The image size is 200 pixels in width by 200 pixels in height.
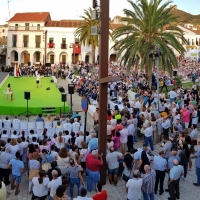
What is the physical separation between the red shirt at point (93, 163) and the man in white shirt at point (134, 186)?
1458 millimetres

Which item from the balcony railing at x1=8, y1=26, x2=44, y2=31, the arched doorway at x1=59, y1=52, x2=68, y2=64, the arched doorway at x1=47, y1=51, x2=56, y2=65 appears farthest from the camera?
the arched doorway at x1=59, y1=52, x2=68, y2=64

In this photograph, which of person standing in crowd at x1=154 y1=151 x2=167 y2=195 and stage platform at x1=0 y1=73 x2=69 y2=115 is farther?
stage platform at x1=0 y1=73 x2=69 y2=115

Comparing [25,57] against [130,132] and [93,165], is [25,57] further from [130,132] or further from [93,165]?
[93,165]

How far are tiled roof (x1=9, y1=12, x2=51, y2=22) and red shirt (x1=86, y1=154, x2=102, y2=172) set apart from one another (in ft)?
188

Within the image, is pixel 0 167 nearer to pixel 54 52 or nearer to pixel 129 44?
pixel 129 44

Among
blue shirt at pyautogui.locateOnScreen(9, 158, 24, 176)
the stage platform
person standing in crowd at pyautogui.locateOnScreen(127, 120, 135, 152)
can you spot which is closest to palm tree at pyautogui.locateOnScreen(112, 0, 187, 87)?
the stage platform

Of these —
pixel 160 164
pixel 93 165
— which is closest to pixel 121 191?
pixel 93 165

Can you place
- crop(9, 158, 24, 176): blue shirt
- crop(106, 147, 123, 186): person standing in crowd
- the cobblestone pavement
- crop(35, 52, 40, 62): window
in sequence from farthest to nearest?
crop(35, 52, 40, 62): window, crop(106, 147, 123, 186): person standing in crowd, the cobblestone pavement, crop(9, 158, 24, 176): blue shirt

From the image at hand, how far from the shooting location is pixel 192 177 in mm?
10805

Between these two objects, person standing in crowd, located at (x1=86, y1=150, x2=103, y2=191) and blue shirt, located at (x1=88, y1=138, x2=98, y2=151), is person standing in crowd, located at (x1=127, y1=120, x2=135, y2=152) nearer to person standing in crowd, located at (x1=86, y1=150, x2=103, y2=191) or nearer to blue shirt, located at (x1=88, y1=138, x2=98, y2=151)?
blue shirt, located at (x1=88, y1=138, x2=98, y2=151)

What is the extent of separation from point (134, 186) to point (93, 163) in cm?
168

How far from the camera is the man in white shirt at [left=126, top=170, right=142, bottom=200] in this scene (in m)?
7.58

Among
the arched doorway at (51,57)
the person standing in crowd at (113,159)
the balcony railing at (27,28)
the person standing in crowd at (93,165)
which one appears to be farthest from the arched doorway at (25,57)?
the person standing in crowd at (93,165)

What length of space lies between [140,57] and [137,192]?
15765mm
